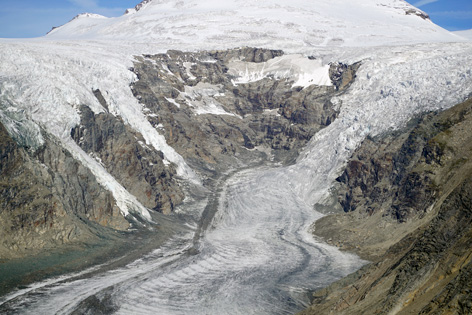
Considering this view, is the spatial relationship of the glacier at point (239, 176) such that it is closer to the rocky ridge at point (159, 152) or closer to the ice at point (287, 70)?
the ice at point (287, 70)

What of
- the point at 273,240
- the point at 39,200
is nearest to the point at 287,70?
the point at 273,240

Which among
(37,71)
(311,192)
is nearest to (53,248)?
(37,71)

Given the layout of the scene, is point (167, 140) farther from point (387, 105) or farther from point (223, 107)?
point (387, 105)

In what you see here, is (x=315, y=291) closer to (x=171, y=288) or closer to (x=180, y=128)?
(x=171, y=288)

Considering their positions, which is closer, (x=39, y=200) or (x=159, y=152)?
(x=39, y=200)

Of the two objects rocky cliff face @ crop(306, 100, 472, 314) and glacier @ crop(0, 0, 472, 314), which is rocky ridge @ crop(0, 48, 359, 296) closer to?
glacier @ crop(0, 0, 472, 314)

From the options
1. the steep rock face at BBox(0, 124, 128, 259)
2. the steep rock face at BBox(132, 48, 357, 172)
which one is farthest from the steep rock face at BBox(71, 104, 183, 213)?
the steep rock face at BBox(132, 48, 357, 172)

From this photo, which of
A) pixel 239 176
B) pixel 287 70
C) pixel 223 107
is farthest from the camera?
pixel 287 70
